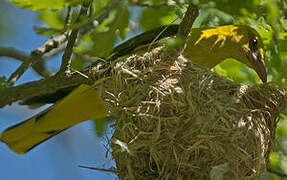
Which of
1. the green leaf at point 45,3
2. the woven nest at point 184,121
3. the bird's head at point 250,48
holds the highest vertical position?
the green leaf at point 45,3

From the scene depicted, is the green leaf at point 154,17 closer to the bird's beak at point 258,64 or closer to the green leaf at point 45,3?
the green leaf at point 45,3

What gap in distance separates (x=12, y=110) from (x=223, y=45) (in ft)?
5.24

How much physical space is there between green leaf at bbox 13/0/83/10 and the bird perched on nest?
0.91 metres

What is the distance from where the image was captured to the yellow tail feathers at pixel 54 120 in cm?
314

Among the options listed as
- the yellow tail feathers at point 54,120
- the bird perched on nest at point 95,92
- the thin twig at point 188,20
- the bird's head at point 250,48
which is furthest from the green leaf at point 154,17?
the yellow tail feathers at point 54,120

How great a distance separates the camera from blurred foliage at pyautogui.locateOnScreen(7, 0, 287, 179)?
151cm

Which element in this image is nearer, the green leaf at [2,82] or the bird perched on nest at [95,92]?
the green leaf at [2,82]

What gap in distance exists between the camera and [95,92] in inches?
121

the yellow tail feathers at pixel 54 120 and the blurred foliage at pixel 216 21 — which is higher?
the blurred foliage at pixel 216 21

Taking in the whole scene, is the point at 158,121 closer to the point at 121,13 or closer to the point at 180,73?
the point at 180,73

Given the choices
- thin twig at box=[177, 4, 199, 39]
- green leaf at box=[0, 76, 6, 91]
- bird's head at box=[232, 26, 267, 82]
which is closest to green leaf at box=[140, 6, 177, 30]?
thin twig at box=[177, 4, 199, 39]

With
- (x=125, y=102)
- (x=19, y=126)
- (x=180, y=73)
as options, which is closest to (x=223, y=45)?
(x=180, y=73)

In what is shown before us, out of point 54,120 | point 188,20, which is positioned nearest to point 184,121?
point 188,20

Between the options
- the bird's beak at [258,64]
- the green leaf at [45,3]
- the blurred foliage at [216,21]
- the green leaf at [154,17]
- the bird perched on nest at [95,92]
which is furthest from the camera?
the bird perched on nest at [95,92]
